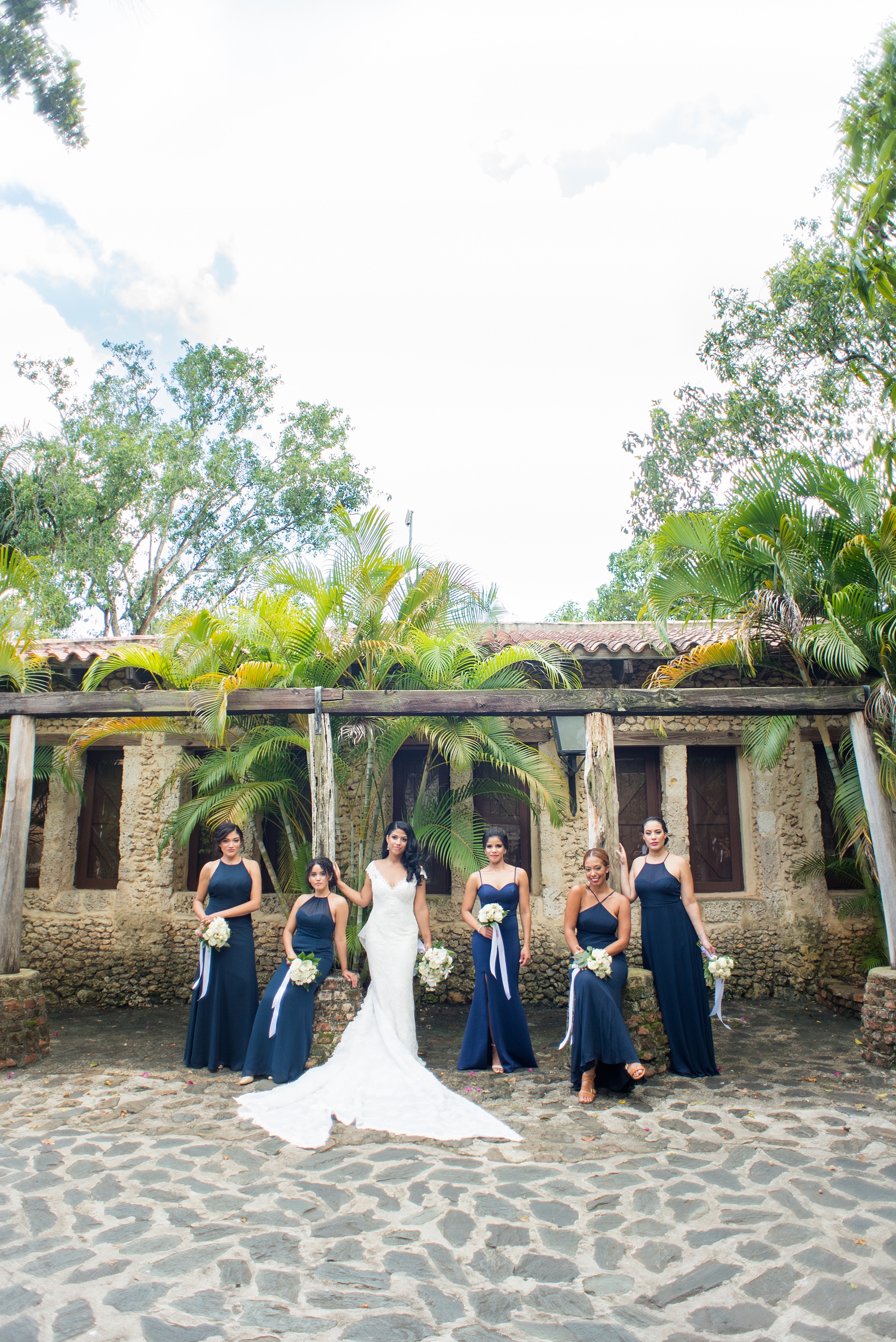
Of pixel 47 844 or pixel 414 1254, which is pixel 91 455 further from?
pixel 414 1254

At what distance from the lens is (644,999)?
588 centimetres

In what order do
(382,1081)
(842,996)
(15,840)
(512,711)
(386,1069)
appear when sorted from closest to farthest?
(382,1081) → (386,1069) → (512,711) → (15,840) → (842,996)

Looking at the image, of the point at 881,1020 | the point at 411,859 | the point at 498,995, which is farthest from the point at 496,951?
the point at 881,1020


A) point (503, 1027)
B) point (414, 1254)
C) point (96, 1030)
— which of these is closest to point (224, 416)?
point (96, 1030)

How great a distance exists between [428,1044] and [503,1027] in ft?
3.55

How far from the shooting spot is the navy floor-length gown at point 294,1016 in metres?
5.66

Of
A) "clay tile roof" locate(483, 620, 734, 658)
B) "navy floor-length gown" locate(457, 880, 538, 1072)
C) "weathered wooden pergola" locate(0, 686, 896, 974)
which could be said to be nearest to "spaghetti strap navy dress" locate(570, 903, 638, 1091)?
"navy floor-length gown" locate(457, 880, 538, 1072)

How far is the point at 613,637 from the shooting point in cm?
912

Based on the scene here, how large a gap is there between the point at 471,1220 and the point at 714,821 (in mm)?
6366

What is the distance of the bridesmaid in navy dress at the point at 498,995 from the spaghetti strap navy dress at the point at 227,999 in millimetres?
1640

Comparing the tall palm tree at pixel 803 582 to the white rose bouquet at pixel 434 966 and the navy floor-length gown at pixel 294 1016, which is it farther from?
the navy floor-length gown at pixel 294 1016

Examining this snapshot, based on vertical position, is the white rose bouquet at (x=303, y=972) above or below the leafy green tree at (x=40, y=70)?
below

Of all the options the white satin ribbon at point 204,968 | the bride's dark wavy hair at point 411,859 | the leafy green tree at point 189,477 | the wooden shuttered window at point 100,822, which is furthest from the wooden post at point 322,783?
the leafy green tree at point 189,477

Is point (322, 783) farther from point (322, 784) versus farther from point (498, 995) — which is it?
point (498, 995)
